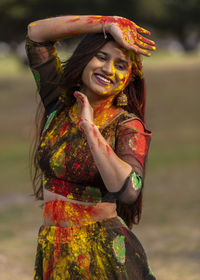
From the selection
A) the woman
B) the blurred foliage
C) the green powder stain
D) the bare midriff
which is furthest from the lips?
the blurred foliage

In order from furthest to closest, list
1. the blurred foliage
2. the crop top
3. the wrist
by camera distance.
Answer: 1. the blurred foliage
2. the crop top
3. the wrist

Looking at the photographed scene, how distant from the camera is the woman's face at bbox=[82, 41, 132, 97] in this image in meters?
2.89

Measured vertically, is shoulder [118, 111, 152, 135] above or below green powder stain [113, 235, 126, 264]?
above

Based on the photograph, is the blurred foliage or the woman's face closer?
the woman's face

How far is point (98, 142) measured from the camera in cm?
263

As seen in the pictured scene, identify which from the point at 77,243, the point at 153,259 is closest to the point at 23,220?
the point at 153,259

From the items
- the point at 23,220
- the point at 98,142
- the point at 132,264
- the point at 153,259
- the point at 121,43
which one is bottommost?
the point at 23,220

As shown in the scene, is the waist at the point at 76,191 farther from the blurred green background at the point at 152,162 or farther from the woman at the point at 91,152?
the blurred green background at the point at 152,162

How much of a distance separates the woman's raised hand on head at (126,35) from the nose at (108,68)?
0.13 meters

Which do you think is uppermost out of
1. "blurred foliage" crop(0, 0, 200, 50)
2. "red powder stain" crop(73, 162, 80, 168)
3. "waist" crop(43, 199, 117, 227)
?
"red powder stain" crop(73, 162, 80, 168)

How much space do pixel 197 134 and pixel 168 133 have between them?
1030mm

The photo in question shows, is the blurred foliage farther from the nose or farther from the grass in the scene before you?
the nose

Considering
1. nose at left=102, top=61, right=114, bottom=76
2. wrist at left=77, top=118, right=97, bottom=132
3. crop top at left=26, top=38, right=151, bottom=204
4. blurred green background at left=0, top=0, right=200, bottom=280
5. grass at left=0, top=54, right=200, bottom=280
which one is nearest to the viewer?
wrist at left=77, top=118, right=97, bottom=132

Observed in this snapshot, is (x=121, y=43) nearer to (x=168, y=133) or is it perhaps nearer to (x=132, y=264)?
(x=132, y=264)
